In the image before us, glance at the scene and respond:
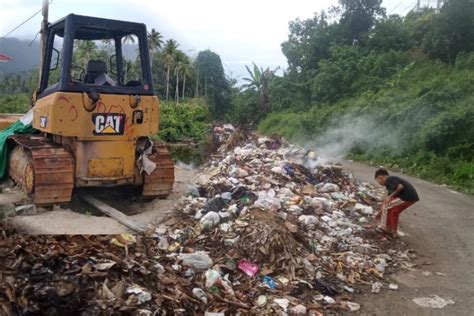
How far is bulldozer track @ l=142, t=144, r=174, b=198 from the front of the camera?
671 cm

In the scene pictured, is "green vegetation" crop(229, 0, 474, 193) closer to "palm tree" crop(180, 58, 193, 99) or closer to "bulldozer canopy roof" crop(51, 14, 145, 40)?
"bulldozer canopy roof" crop(51, 14, 145, 40)

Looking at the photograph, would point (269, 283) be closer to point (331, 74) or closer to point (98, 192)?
point (98, 192)

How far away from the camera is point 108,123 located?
609 cm

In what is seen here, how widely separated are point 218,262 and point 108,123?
2.33 meters

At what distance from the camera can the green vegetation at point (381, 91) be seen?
13.4 metres

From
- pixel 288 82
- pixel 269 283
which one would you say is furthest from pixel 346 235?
pixel 288 82

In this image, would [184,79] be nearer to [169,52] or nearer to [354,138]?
[169,52]

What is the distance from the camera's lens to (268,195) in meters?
7.32

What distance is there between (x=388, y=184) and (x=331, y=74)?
18.9 m

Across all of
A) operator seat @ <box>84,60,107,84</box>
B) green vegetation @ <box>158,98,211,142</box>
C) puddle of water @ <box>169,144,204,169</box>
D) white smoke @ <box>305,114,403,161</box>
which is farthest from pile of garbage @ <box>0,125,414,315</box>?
green vegetation @ <box>158,98,211,142</box>

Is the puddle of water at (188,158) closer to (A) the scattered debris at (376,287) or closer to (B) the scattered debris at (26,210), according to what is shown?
(B) the scattered debris at (26,210)

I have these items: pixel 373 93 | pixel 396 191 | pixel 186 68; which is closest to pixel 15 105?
pixel 373 93

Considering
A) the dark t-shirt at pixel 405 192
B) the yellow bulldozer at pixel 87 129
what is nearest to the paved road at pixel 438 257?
the dark t-shirt at pixel 405 192

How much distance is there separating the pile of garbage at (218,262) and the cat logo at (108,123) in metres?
1.27
